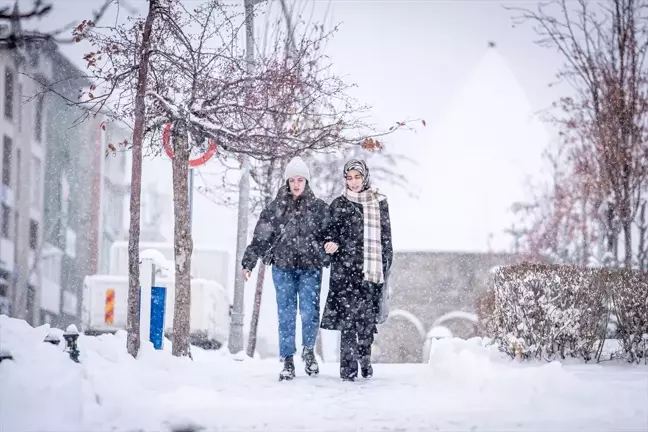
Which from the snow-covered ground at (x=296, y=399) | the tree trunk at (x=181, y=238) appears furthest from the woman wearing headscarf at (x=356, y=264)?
the tree trunk at (x=181, y=238)

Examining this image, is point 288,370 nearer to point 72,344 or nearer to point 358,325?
point 358,325

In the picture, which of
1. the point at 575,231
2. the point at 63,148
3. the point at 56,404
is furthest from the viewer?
the point at 63,148

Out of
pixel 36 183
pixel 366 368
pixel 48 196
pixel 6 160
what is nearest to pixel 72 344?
pixel 366 368

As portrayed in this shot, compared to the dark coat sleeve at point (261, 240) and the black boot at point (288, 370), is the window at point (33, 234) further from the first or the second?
the black boot at point (288, 370)

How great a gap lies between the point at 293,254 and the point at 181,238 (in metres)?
2.52

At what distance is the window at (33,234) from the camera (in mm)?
41247

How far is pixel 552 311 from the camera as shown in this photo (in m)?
8.87

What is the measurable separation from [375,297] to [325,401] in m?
1.85

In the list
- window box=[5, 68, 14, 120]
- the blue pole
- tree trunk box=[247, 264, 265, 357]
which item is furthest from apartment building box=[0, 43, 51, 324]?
the blue pole

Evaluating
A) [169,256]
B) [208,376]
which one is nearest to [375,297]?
[208,376]

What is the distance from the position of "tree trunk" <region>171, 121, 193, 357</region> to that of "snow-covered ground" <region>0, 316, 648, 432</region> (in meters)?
2.75

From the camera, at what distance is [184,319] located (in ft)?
36.6

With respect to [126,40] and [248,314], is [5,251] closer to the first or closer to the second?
[248,314]

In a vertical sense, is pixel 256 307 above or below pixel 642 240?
below
